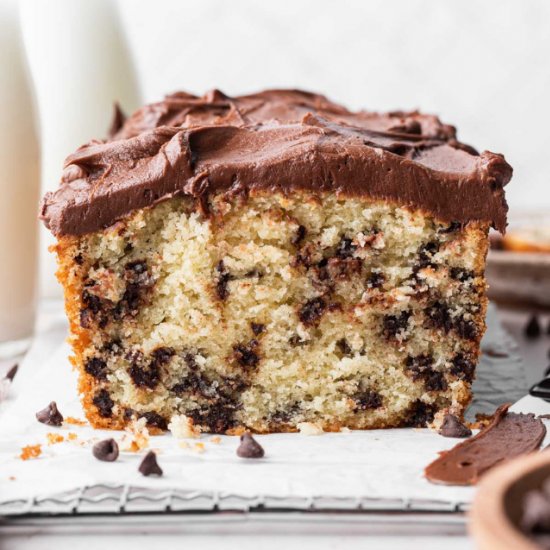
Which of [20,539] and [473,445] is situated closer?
[20,539]

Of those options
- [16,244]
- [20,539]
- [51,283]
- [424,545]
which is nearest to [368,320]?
[424,545]

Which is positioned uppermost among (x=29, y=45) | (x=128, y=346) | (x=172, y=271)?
(x=29, y=45)

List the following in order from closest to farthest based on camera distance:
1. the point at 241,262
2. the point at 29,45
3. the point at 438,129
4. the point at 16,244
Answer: the point at 241,262 → the point at 438,129 → the point at 16,244 → the point at 29,45

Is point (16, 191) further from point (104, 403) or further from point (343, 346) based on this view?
point (343, 346)

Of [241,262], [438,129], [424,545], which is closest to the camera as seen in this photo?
[424,545]

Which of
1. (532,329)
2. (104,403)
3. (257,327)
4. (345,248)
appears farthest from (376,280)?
(532,329)

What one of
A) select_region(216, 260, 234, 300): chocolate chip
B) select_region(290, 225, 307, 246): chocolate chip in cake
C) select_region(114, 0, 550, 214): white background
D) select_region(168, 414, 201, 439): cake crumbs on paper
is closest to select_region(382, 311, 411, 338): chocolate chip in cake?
select_region(290, 225, 307, 246): chocolate chip in cake

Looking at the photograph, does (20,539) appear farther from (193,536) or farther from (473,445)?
(473,445)
